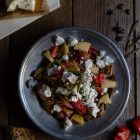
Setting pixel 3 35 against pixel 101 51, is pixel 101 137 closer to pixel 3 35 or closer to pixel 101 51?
pixel 101 51

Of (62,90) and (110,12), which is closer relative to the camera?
(62,90)

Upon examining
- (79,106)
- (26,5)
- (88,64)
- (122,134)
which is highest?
(26,5)

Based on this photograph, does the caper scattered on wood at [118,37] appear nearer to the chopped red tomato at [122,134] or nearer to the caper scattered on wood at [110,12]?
the caper scattered on wood at [110,12]

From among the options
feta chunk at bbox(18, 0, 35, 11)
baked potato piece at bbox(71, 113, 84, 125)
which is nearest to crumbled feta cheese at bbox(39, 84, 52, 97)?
baked potato piece at bbox(71, 113, 84, 125)

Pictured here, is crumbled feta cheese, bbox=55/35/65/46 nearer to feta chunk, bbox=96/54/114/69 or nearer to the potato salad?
the potato salad

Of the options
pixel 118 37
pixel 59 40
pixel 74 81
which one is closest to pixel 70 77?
pixel 74 81

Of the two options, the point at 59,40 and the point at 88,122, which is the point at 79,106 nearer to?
the point at 88,122

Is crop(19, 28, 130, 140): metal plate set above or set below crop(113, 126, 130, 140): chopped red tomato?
above
